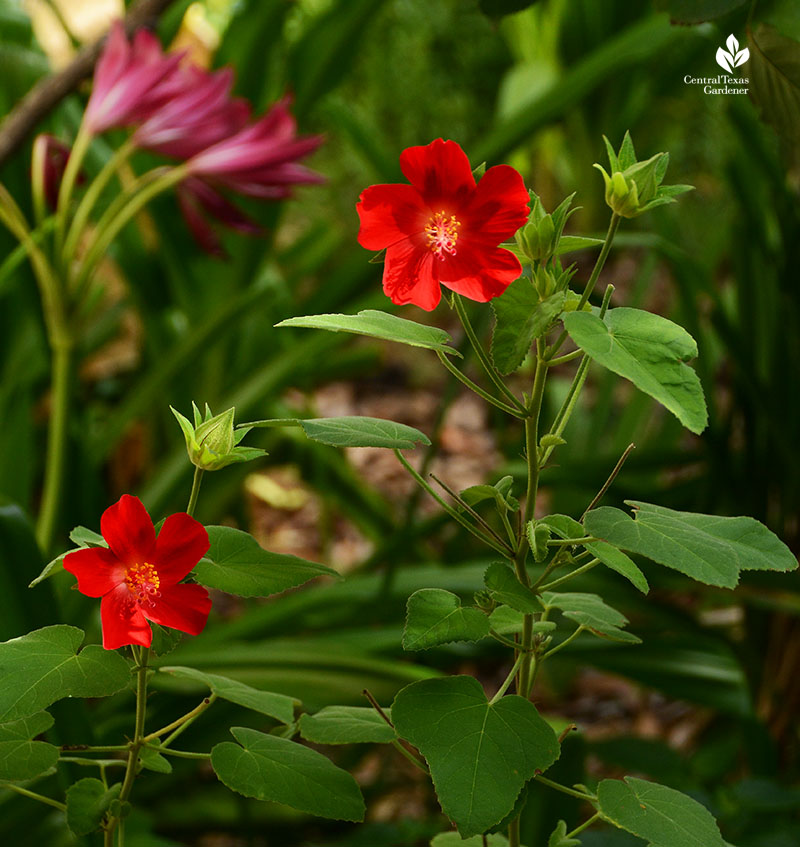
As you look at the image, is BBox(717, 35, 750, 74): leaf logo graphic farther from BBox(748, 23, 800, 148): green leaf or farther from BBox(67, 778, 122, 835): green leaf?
BBox(67, 778, 122, 835): green leaf

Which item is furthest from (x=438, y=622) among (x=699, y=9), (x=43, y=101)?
(x=43, y=101)

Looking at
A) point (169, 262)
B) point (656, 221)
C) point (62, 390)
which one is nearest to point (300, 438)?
point (169, 262)

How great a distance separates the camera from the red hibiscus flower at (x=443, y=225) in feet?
1.08

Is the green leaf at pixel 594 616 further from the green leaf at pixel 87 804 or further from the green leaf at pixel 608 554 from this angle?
the green leaf at pixel 87 804

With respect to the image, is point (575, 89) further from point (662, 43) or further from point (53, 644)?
point (53, 644)

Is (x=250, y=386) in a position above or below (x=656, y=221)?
below

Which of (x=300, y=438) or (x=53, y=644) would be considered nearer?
(x=53, y=644)

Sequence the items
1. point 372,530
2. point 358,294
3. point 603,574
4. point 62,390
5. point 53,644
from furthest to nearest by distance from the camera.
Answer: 1. point 372,530
2. point 358,294
3. point 603,574
4. point 62,390
5. point 53,644

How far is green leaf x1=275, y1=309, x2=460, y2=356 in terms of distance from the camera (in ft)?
0.97

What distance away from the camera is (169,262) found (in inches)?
52.6

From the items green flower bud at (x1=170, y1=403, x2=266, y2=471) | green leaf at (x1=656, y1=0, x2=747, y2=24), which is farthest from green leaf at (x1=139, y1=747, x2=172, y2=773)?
green leaf at (x1=656, y1=0, x2=747, y2=24)

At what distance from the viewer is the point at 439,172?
0.34 meters

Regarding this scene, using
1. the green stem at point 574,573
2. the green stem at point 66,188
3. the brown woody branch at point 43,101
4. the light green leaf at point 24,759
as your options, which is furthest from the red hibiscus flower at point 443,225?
the brown woody branch at point 43,101

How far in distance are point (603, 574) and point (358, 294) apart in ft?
1.83
